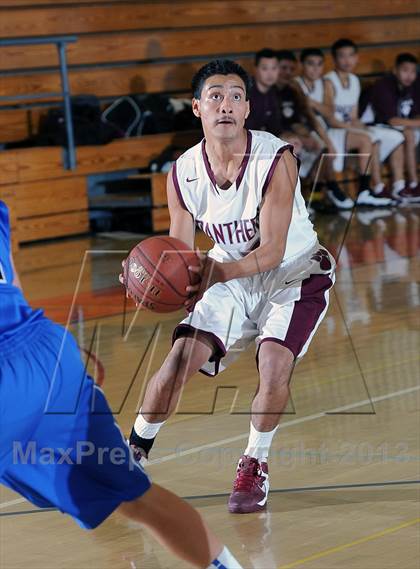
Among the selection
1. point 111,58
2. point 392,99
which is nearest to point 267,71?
point 111,58

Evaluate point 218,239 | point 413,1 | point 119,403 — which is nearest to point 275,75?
point 413,1

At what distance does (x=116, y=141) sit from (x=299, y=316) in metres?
6.83

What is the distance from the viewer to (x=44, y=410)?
2.50 meters

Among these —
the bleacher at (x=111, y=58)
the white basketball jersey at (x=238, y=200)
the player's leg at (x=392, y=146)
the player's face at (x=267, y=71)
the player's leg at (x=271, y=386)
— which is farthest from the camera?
the player's leg at (x=392, y=146)

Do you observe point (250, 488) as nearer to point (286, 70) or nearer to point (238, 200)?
point (238, 200)

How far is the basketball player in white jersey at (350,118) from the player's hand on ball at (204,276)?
7606 mm

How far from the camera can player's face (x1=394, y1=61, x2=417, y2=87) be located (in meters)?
12.0

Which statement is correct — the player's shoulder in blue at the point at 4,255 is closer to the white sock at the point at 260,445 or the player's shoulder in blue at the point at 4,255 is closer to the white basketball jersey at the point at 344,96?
the white sock at the point at 260,445

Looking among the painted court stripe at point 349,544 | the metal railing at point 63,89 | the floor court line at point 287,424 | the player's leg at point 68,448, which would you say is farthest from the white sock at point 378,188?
the player's leg at point 68,448

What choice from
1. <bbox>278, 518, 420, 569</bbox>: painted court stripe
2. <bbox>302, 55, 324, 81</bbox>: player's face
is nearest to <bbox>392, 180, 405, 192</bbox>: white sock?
<bbox>302, 55, 324, 81</bbox>: player's face

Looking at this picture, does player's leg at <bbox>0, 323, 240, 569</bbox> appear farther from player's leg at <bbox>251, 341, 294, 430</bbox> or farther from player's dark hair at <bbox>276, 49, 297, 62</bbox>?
player's dark hair at <bbox>276, 49, 297, 62</bbox>

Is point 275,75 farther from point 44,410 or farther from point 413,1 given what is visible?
point 44,410

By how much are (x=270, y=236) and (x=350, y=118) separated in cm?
799

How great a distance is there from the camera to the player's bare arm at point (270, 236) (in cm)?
386
